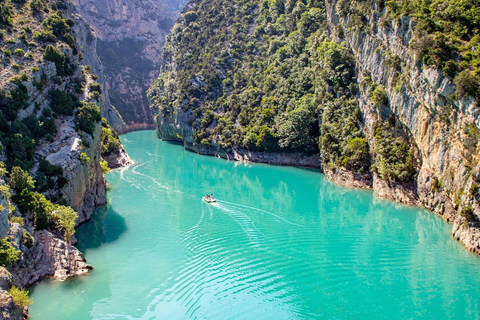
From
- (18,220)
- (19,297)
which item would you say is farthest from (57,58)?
(19,297)

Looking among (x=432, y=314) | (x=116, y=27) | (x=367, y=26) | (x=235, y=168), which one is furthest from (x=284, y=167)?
(x=116, y=27)

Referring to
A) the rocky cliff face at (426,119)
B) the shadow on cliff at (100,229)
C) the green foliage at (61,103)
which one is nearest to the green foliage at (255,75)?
the rocky cliff face at (426,119)

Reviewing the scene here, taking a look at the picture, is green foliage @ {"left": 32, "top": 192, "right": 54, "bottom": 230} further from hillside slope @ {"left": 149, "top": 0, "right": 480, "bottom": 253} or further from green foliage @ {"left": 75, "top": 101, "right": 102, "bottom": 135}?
hillside slope @ {"left": 149, "top": 0, "right": 480, "bottom": 253}

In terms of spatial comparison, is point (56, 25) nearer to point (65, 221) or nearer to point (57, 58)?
point (57, 58)

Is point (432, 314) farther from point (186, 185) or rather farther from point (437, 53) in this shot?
point (186, 185)

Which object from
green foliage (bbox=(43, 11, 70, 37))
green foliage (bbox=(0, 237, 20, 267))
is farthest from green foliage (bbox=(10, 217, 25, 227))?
green foliage (bbox=(43, 11, 70, 37))

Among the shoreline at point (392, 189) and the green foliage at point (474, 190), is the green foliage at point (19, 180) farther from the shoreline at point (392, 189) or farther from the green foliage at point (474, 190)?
the shoreline at point (392, 189)
